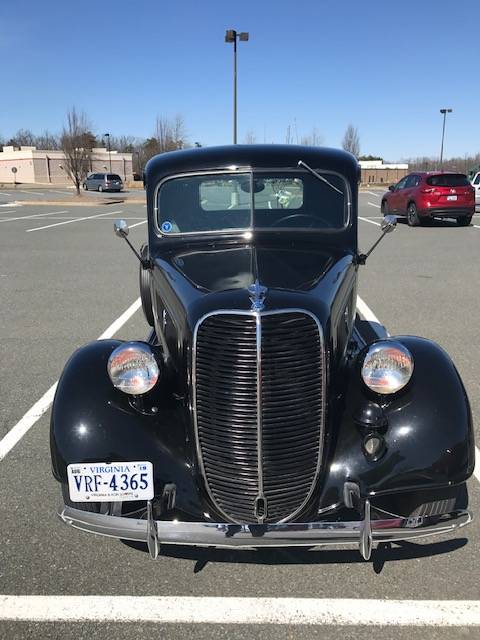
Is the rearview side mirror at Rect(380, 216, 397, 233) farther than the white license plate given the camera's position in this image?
Yes

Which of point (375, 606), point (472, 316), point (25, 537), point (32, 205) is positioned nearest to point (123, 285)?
point (472, 316)

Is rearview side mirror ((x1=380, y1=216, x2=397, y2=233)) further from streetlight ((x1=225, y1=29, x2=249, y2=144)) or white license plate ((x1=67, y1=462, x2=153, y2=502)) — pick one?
streetlight ((x1=225, y1=29, x2=249, y2=144))

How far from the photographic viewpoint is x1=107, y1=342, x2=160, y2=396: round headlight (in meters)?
2.51

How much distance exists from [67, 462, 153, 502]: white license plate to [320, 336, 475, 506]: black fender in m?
0.82

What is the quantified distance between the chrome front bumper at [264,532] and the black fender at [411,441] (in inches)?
7.3

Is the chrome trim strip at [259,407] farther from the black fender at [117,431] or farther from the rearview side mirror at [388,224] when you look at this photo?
the rearview side mirror at [388,224]

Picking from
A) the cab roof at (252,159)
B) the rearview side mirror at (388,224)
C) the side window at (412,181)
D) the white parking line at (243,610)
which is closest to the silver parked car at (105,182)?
the side window at (412,181)

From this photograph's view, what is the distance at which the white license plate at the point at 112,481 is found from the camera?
235cm

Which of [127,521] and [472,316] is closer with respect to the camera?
[127,521]

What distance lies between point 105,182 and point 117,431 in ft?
140

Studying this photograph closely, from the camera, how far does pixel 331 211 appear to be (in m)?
3.69

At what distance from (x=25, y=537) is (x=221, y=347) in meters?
1.49

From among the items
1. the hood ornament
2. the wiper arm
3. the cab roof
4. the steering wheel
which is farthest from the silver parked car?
the hood ornament

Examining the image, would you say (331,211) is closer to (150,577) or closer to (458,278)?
(150,577)
